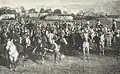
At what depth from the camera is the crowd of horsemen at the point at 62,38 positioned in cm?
718

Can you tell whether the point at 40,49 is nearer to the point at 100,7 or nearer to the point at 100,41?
the point at 100,41

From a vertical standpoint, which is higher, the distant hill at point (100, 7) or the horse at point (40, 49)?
the distant hill at point (100, 7)

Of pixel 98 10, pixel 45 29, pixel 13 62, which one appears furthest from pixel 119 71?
pixel 13 62

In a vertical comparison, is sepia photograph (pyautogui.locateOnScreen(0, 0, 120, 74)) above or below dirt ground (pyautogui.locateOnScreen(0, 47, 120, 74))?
above

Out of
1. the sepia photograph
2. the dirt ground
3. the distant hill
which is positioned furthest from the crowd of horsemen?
the distant hill

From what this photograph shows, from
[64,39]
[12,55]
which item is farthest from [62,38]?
[12,55]

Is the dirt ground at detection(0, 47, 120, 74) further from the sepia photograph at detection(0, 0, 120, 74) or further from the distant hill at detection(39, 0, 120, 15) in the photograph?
the distant hill at detection(39, 0, 120, 15)

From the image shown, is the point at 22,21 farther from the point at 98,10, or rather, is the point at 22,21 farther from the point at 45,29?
the point at 98,10

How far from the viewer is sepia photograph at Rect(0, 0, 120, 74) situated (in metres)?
7.09

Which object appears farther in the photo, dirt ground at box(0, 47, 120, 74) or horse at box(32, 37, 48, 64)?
horse at box(32, 37, 48, 64)

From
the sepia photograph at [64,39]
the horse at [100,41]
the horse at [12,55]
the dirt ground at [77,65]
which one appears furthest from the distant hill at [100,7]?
the horse at [12,55]

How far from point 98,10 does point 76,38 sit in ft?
3.28

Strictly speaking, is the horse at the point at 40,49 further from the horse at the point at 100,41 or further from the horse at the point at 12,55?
the horse at the point at 100,41

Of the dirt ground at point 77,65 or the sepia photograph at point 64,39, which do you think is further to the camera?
the sepia photograph at point 64,39
